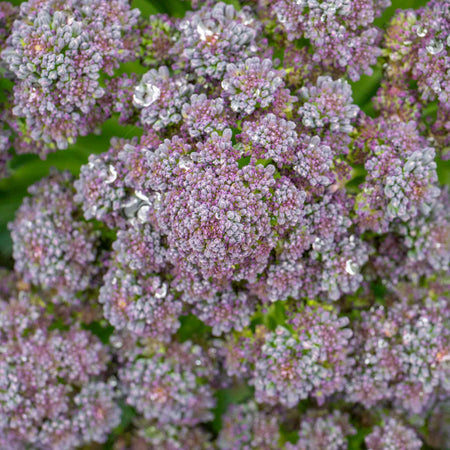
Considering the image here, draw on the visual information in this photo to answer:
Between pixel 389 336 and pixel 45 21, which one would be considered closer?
pixel 45 21

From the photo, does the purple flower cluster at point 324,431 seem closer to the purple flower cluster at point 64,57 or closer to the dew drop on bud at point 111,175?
the dew drop on bud at point 111,175

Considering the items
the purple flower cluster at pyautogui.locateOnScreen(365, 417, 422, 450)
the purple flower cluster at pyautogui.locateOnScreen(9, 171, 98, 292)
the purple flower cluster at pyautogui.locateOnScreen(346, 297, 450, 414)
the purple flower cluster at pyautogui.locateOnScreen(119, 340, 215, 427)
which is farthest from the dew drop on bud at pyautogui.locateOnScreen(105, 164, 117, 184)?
the purple flower cluster at pyautogui.locateOnScreen(365, 417, 422, 450)

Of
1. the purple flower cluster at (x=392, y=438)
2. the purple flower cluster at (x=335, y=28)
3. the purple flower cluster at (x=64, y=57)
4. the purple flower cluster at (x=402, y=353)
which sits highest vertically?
the purple flower cluster at (x=335, y=28)

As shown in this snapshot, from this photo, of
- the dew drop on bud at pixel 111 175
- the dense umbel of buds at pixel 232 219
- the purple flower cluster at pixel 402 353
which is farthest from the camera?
the purple flower cluster at pixel 402 353

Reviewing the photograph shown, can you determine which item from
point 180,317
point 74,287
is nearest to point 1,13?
point 74,287

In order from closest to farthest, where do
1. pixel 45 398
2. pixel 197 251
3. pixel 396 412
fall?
pixel 197 251 < pixel 45 398 < pixel 396 412

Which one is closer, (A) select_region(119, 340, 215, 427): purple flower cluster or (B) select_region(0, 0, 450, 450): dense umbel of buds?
(B) select_region(0, 0, 450, 450): dense umbel of buds

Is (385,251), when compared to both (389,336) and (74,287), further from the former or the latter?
(74,287)

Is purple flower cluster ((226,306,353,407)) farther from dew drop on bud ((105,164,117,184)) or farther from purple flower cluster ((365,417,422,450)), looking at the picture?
dew drop on bud ((105,164,117,184))

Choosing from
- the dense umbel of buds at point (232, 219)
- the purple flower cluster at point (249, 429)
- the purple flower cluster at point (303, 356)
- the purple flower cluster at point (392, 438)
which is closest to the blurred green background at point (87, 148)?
the dense umbel of buds at point (232, 219)
